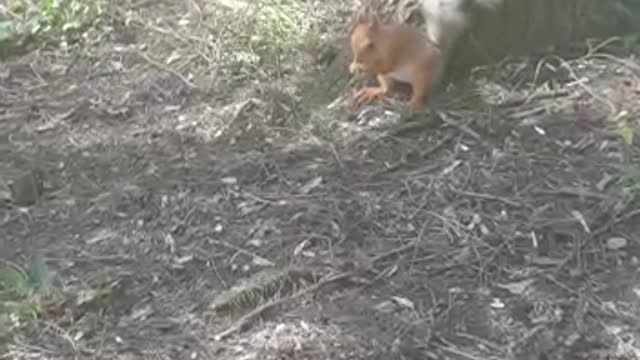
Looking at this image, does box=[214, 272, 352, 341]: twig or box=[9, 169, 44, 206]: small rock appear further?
box=[9, 169, 44, 206]: small rock

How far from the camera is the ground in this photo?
10.0 ft

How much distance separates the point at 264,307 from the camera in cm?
314

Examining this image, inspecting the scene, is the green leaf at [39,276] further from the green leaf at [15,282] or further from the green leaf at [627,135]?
the green leaf at [627,135]

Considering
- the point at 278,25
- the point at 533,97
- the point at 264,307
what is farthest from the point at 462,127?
the point at 278,25

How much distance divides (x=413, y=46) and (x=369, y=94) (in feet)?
0.85

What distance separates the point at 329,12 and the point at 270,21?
0.79 feet

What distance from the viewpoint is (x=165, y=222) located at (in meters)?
3.57

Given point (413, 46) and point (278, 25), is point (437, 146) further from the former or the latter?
point (278, 25)

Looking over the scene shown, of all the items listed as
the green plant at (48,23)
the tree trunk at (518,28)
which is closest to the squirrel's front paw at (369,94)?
the tree trunk at (518,28)

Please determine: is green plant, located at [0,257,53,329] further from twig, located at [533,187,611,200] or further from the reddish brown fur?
twig, located at [533,187,611,200]

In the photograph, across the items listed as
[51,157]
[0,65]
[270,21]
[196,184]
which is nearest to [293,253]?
[196,184]

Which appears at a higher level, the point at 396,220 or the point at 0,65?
the point at 396,220

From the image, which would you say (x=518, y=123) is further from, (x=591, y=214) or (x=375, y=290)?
(x=375, y=290)

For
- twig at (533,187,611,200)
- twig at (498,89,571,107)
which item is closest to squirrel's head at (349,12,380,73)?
twig at (498,89,571,107)
